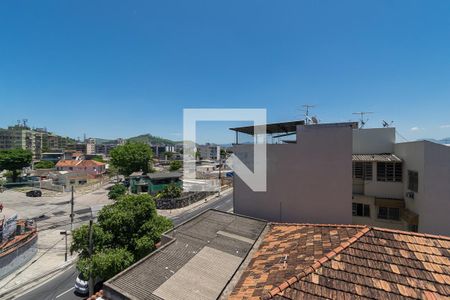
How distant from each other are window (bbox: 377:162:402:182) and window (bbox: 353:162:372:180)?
479 millimetres

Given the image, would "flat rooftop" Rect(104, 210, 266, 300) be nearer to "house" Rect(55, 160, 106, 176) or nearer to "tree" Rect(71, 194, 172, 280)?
"tree" Rect(71, 194, 172, 280)

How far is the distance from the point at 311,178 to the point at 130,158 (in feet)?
146

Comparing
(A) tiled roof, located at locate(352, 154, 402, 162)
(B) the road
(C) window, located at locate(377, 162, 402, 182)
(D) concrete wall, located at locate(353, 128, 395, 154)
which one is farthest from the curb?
(C) window, located at locate(377, 162, 402, 182)

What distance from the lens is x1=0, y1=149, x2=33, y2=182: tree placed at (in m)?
51.1

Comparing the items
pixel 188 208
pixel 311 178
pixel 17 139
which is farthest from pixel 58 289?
pixel 17 139

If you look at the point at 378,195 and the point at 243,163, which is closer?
the point at 378,195

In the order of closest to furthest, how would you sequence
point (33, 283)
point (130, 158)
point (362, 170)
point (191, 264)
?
point (191, 264) → point (362, 170) → point (33, 283) → point (130, 158)

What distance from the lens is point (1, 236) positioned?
676 inches

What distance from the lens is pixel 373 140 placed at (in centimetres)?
1458

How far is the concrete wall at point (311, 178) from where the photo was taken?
13.0 metres

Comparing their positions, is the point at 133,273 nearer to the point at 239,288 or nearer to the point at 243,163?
the point at 239,288

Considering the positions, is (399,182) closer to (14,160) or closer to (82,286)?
(82,286)

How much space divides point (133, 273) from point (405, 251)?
29.4 feet

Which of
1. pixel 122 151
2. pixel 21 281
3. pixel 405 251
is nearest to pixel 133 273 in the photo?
pixel 405 251
